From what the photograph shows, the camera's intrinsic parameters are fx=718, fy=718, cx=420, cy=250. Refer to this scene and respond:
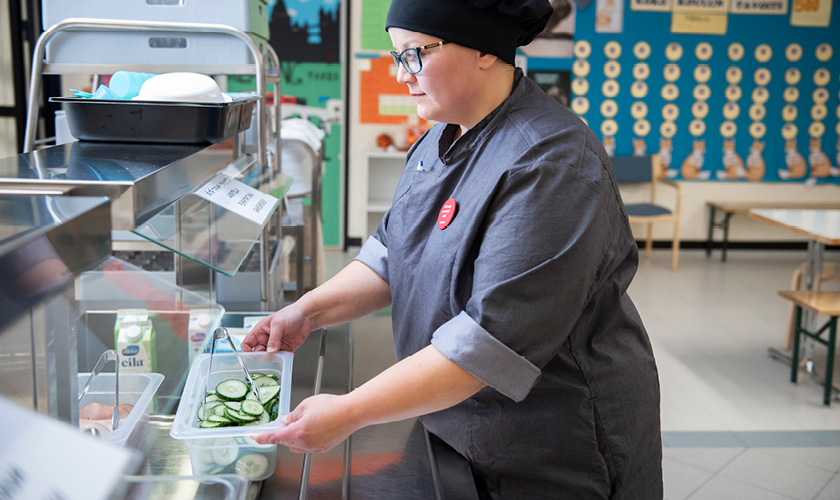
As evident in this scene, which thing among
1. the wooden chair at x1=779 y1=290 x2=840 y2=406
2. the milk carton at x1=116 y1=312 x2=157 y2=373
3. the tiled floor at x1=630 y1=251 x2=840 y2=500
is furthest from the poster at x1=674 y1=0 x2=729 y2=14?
the milk carton at x1=116 y1=312 x2=157 y2=373

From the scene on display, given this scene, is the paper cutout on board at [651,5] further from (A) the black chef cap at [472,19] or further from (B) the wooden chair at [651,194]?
(A) the black chef cap at [472,19]

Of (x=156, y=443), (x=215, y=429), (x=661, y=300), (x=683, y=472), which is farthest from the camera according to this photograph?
(x=661, y=300)

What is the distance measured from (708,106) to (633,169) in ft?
3.36

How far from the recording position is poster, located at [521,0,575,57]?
6.79m

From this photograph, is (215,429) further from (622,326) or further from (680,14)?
(680,14)

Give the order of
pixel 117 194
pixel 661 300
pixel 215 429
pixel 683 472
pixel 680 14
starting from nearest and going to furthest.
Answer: pixel 117 194 < pixel 215 429 < pixel 683 472 < pixel 661 300 < pixel 680 14

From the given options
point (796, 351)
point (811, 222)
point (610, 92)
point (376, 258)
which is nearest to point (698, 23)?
point (610, 92)

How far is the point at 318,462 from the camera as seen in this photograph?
121 cm

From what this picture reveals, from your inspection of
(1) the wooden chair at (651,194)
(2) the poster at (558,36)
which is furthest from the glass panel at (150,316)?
(2) the poster at (558,36)

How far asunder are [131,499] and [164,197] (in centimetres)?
44

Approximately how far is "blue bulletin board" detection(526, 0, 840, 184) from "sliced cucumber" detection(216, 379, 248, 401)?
20.4 ft

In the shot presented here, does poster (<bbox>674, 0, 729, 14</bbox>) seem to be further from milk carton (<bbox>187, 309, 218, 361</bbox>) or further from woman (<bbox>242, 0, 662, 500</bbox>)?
milk carton (<bbox>187, 309, 218, 361</bbox>)

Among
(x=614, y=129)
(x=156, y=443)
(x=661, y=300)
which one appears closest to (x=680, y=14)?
(x=614, y=129)

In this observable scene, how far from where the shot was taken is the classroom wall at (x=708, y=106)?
6.89 m
